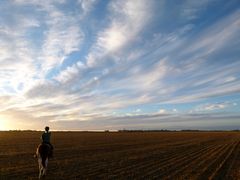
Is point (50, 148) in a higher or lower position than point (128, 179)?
higher

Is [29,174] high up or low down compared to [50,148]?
down

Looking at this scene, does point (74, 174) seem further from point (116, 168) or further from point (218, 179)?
point (218, 179)

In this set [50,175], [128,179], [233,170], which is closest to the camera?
[128,179]

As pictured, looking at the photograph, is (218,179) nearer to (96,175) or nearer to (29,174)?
(96,175)

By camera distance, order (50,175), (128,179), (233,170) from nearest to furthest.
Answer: (128,179) → (50,175) → (233,170)

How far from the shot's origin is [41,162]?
17.1m

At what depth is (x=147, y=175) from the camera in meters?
18.0

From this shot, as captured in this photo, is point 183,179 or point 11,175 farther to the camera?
point 11,175

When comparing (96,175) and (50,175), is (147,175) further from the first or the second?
(50,175)

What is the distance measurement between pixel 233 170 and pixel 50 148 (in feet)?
34.8

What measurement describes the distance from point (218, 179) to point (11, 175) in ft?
33.5

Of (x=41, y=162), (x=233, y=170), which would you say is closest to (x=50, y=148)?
(x=41, y=162)

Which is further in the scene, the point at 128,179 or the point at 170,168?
the point at 170,168

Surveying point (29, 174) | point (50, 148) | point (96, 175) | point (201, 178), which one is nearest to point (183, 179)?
point (201, 178)
